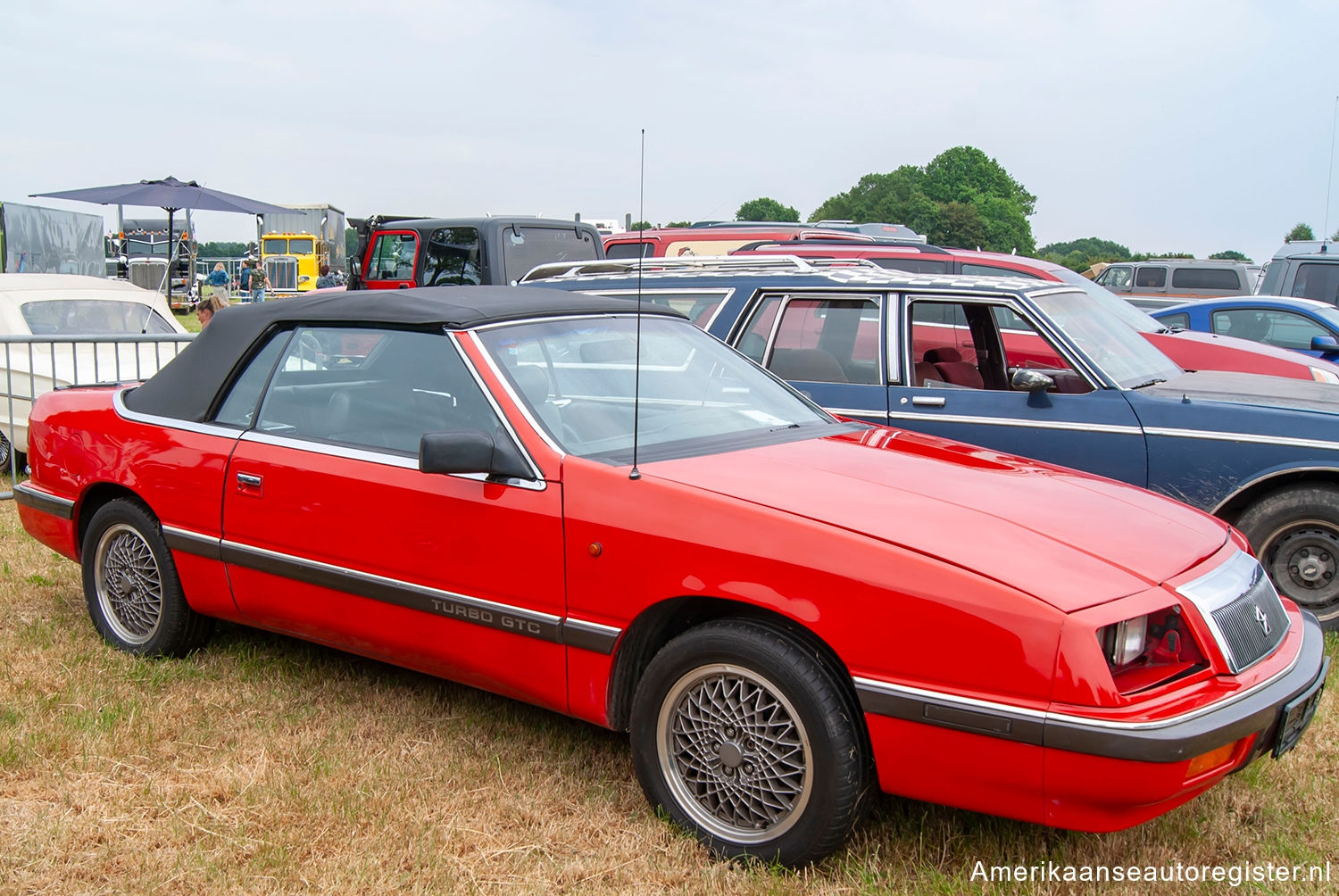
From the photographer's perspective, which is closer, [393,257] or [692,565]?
[692,565]

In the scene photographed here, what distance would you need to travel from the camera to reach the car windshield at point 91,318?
8758 millimetres

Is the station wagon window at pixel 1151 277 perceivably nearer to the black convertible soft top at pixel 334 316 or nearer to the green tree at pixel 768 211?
the black convertible soft top at pixel 334 316

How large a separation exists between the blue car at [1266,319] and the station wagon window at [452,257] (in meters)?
7.29

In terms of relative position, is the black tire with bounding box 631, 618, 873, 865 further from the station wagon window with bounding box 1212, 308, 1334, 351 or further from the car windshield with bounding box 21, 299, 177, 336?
the station wagon window with bounding box 1212, 308, 1334, 351

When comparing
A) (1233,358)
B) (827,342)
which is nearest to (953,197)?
(1233,358)

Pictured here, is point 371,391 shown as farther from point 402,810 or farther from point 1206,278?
point 1206,278

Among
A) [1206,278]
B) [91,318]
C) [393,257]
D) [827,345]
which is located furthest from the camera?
[1206,278]

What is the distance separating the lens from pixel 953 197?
95062 mm

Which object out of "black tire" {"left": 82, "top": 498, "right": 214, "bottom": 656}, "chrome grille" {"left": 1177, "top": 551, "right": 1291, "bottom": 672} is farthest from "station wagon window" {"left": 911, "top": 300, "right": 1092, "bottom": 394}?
"black tire" {"left": 82, "top": 498, "right": 214, "bottom": 656}

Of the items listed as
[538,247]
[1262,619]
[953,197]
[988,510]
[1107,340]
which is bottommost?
[1262,619]

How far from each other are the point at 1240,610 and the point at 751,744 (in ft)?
4.23

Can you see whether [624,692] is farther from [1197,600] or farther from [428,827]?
[1197,600]

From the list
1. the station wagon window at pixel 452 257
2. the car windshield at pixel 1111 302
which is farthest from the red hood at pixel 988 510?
the station wagon window at pixel 452 257

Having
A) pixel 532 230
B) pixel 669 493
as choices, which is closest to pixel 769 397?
pixel 669 493
